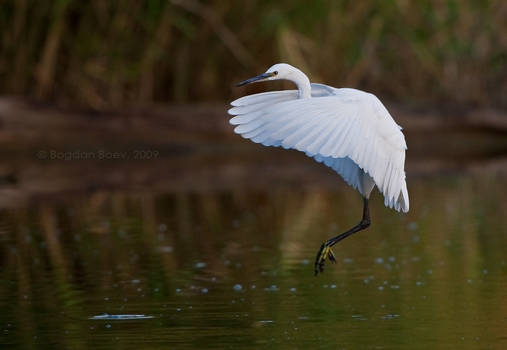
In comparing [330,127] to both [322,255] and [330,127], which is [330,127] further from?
[322,255]

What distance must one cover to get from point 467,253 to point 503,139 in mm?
8973

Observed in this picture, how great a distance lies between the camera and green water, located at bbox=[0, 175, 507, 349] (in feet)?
16.1

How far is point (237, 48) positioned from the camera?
568 inches

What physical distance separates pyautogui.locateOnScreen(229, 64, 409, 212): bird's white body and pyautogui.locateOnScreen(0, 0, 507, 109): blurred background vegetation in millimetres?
7804

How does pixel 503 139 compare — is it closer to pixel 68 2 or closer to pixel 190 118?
pixel 190 118

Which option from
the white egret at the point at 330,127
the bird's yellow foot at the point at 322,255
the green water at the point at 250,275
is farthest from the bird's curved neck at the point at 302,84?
the green water at the point at 250,275

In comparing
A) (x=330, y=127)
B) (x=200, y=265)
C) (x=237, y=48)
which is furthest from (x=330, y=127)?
(x=237, y=48)

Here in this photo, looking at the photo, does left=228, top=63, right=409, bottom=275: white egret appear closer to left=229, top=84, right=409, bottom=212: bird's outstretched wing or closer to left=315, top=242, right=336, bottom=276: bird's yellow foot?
left=229, top=84, right=409, bottom=212: bird's outstretched wing

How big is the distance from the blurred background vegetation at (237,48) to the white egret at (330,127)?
781 cm

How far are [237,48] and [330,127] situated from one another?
9.47 m

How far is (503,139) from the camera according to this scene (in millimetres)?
15789

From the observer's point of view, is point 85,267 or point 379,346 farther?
point 85,267

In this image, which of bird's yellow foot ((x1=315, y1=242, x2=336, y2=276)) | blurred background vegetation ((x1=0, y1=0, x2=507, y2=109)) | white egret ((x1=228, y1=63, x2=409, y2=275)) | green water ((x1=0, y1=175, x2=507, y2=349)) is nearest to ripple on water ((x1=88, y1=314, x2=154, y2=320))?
green water ((x1=0, y1=175, x2=507, y2=349))

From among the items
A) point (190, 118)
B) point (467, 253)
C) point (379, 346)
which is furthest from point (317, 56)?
point (379, 346)
